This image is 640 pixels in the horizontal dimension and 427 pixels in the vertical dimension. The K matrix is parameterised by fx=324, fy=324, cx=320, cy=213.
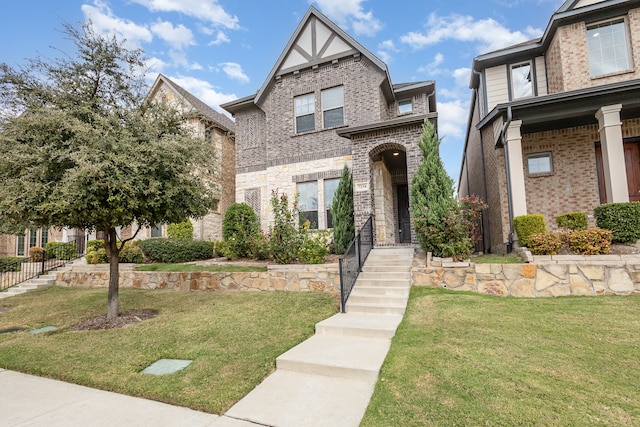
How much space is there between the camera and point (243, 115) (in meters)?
14.2

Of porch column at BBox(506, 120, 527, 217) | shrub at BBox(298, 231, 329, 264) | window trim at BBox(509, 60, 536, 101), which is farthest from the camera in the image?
window trim at BBox(509, 60, 536, 101)

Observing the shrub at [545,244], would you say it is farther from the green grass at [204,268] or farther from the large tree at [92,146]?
the large tree at [92,146]

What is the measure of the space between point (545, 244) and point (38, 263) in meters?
18.1

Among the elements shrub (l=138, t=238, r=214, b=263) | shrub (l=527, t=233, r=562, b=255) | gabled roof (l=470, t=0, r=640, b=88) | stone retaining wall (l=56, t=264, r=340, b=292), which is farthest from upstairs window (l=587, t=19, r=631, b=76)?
shrub (l=138, t=238, r=214, b=263)

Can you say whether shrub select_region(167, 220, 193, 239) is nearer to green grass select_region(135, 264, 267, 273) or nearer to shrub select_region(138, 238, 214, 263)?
shrub select_region(138, 238, 214, 263)

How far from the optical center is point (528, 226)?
23.6 ft

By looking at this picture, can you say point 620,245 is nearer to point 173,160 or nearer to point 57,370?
point 173,160

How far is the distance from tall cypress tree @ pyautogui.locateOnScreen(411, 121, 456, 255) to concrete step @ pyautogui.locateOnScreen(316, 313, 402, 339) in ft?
8.38

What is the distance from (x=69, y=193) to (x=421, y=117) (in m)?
8.03

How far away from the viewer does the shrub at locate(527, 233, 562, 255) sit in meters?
6.63

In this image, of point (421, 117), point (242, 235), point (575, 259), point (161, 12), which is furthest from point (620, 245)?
point (161, 12)

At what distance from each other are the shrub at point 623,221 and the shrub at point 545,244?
1.14m

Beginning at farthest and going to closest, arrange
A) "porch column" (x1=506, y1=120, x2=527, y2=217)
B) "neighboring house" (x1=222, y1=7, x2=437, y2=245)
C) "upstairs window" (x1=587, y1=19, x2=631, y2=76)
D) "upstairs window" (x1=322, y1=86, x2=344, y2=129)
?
"upstairs window" (x1=322, y1=86, x2=344, y2=129) < "neighboring house" (x1=222, y1=7, x2=437, y2=245) < "upstairs window" (x1=587, y1=19, x2=631, y2=76) < "porch column" (x1=506, y1=120, x2=527, y2=217)

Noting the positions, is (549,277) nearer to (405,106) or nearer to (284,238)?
(284,238)
